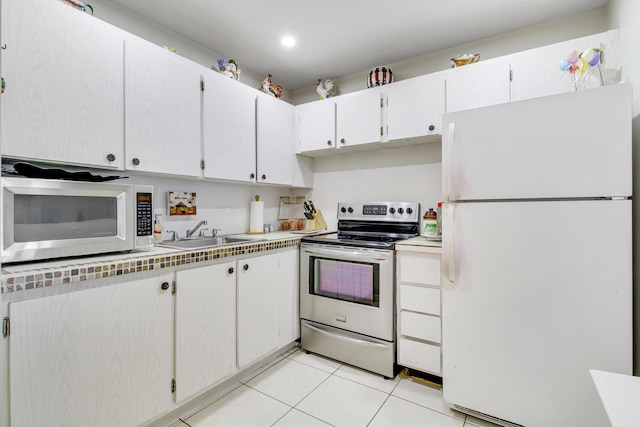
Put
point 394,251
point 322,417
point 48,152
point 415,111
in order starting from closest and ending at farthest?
point 48,152
point 322,417
point 394,251
point 415,111

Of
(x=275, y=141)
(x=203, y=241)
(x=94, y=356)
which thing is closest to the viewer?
(x=94, y=356)

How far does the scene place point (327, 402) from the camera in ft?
6.14

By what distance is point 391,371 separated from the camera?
2080 mm

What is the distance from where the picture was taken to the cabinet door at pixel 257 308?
200cm

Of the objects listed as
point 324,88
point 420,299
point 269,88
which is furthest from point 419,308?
point 269,88

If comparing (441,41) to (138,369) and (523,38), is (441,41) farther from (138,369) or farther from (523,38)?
(138,369)

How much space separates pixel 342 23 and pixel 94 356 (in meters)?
2.38

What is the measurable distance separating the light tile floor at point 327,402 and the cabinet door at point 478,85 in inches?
75.6

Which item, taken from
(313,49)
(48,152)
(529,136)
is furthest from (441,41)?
(48,152)

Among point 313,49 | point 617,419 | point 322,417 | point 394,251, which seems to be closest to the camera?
point 617,419

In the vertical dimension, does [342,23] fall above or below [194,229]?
above

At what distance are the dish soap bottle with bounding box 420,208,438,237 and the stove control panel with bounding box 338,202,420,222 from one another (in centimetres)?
14

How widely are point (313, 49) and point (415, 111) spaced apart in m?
0.96

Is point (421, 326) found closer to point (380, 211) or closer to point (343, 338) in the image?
point (343, 338)
